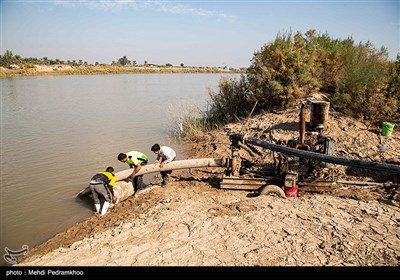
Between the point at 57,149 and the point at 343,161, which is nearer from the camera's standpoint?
the point at 343,161

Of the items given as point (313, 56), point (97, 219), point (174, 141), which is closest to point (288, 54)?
point (313, 56)

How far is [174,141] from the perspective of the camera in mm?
13906

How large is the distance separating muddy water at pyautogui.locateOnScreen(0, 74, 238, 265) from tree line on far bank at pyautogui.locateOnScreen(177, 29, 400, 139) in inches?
94.9

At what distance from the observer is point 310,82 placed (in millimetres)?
12562

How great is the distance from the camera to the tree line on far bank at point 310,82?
36.9 feet

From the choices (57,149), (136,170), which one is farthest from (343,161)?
(57,149)

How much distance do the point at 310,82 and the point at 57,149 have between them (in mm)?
11065

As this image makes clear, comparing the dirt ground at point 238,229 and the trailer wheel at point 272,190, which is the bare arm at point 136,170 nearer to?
the dirt ground at point 238,229

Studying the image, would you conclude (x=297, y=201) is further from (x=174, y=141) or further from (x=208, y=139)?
(x=174, y=141)

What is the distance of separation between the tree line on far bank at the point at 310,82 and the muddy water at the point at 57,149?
241 cm

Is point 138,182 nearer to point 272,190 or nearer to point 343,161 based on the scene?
point 272,190

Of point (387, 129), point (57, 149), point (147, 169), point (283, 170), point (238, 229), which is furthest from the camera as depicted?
point (57, 149)

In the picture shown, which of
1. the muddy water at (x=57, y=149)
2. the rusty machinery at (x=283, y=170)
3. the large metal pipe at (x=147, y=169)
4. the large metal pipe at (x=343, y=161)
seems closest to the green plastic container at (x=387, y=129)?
the rusty machinery at (x=283, y=170)
